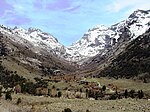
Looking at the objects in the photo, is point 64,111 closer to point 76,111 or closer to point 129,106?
point 76,111

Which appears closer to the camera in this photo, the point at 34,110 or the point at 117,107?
the point at 34,110

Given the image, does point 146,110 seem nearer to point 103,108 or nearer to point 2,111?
point 103,108

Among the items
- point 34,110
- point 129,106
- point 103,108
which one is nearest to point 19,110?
point 34,110

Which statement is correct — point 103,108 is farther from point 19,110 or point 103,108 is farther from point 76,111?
point 19,110

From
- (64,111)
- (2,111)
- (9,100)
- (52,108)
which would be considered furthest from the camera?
(9,100)

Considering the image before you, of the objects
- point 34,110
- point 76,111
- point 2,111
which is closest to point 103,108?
point 76,111

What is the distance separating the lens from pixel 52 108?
3344 inches

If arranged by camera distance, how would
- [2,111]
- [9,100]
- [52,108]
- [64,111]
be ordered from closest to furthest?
[2,111], [64,111], [52,108], [9,100]

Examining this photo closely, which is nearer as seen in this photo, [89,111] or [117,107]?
[89,111]

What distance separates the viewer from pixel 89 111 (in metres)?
80.9

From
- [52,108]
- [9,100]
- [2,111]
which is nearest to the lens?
[2,111]

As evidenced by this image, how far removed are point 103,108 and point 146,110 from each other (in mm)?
11174

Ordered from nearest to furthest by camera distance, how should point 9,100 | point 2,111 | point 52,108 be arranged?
1. point 2,111
2. point 52,108
3. point 9,100

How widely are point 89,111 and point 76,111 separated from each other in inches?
116
